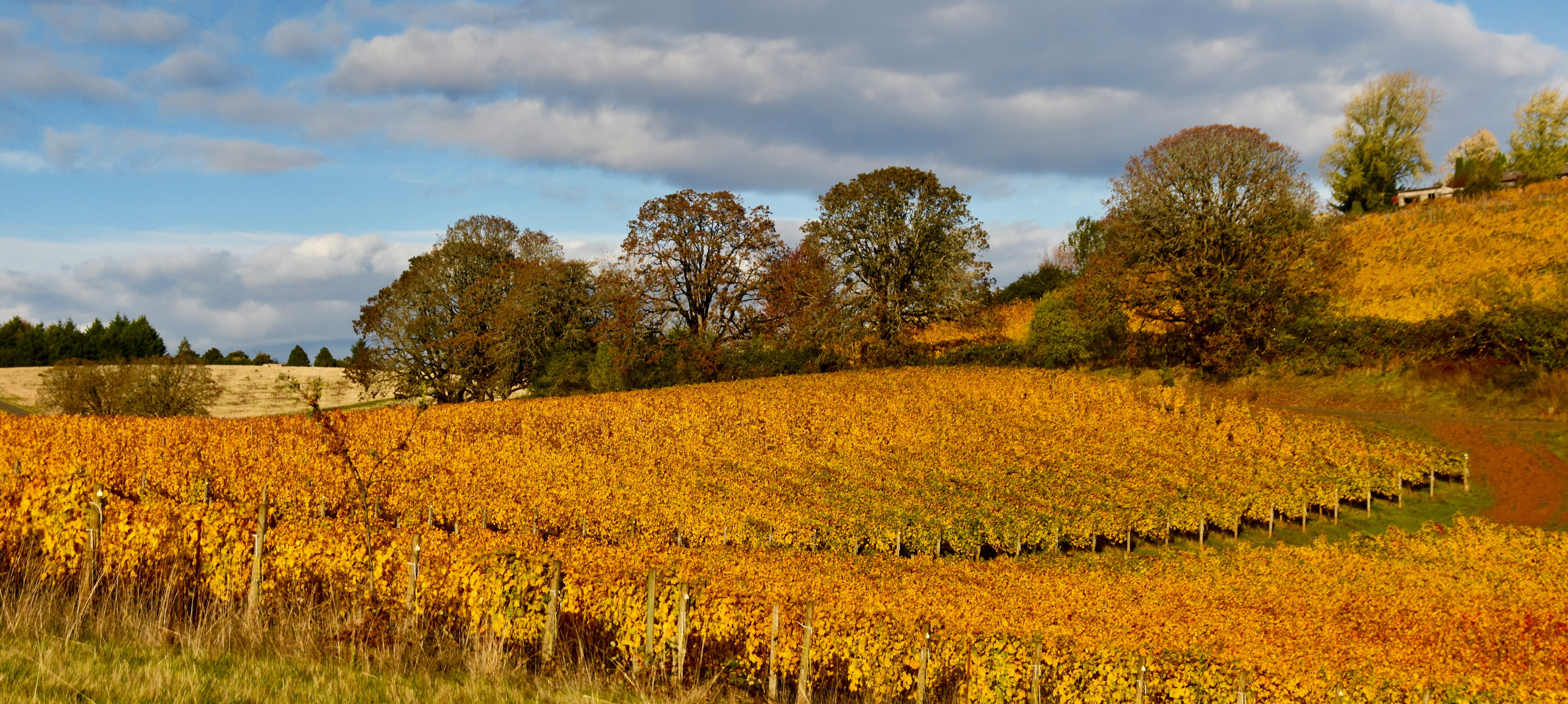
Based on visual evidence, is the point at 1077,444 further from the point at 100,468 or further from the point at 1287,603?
the point at 100,468

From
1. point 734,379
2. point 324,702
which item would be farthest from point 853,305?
point 324,702

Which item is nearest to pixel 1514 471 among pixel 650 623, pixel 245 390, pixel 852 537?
pixel 852 537

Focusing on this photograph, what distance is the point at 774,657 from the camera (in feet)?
39.5

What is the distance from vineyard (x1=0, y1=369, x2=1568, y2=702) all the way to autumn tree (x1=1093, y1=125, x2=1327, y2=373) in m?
5.69

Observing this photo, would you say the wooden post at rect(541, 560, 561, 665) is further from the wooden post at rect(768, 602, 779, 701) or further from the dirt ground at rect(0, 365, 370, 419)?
the dirt ground at rect(0, 365, 370, 419)

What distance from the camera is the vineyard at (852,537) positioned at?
42.0 feet

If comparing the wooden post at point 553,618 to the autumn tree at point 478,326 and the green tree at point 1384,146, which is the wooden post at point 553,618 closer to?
the autumn tree at point 478,326

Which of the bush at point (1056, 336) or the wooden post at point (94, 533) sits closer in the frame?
the wooden post at point (94, 533)

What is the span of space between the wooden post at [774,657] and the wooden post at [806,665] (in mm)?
312

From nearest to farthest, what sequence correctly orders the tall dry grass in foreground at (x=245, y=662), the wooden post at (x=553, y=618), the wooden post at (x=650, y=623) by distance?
the tall dry grass in foreground at (x=245, y=662) → the wooden post at (x=553, y=618) → the wooden post at (x=650, y=623)

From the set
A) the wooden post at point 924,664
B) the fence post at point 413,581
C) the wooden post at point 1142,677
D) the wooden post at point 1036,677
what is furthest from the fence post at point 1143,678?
the fence post at point 413,581

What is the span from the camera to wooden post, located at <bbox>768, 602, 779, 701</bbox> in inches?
464

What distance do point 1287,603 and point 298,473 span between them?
26.1 m

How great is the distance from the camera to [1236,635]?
16.6 m
